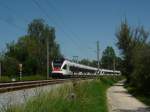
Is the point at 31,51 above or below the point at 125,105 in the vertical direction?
above

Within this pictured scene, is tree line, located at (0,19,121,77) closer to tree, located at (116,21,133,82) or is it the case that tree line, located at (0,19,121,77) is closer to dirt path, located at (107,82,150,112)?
tree, located at (116,21,133,82)

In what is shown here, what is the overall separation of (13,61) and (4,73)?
4637 millimetres

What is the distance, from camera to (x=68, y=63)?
72188mm

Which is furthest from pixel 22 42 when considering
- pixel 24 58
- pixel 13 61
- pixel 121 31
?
pixel 121 31

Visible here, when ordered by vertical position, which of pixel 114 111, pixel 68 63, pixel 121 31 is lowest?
pixel 114 111

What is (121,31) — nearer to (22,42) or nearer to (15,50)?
(15,50)

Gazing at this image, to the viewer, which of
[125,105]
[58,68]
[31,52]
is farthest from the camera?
[31,52]

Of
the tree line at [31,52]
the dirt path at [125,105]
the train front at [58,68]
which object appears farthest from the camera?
the tree line at [31,52]

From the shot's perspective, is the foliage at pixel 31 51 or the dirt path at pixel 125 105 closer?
the dirt path at pixel 125 105

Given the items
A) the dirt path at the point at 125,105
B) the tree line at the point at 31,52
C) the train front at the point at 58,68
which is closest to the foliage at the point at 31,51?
the tree line at the point at 31,52

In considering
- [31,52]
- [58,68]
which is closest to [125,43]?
[58,68]

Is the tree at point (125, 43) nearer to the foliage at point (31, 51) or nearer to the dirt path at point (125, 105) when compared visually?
the foliage at point (31, 51)

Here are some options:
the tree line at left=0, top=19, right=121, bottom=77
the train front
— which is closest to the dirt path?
the train front

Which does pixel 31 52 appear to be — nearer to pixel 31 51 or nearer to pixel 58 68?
pixel 31 51
